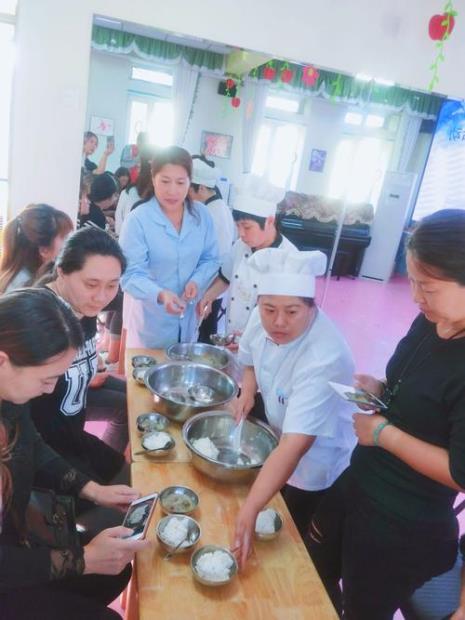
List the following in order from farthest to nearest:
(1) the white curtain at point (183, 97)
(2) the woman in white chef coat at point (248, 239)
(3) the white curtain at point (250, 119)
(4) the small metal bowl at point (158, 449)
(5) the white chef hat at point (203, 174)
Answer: (3) the white curtain at point (250, 119) → (1) the white curtain at point (183, 97) → (5) the white chef hat at point (203, 174) → (2) the woman in white chef coat at point (248, 239) → (4) the small metal bowl at point (158, 449)

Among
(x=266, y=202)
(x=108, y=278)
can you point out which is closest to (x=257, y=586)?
(x=108, y=278)

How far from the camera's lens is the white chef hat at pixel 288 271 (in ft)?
4.51

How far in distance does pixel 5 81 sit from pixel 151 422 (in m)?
2.25

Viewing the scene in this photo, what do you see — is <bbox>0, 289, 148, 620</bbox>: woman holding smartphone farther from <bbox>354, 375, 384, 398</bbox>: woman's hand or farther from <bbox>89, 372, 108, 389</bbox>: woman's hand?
<bbox>89, 372, 108, 389</bbox>: woman's hand

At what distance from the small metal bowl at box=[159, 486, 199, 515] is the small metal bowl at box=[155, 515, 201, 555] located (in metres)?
0.04

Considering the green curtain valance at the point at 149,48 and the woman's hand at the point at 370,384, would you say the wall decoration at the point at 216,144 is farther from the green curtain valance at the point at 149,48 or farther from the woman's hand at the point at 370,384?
the woman's hand at the point at 370,384

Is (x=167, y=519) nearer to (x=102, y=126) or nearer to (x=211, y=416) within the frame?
(x=211, y=416)

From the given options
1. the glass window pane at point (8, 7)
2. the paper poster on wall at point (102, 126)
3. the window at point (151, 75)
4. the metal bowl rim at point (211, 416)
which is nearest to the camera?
the metal bowl rim at point (211, 416)

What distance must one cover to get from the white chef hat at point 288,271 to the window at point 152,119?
274cm

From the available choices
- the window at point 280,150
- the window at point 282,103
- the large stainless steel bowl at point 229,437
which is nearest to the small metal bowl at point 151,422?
the large stainless steel bowl at point 229,437

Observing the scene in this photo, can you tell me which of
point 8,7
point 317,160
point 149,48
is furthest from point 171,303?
point 317,160

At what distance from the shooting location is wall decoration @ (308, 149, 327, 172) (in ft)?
29.1

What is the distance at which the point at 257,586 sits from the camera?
1.04 meters

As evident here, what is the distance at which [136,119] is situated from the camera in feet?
12.6
